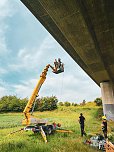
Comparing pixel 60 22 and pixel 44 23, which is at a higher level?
pixel 44 23

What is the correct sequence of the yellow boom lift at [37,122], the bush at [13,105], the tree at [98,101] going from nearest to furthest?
the yellow boom lift at [37,122]
the bush at [13,105]
the tree at [98,101]

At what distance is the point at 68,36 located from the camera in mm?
10281

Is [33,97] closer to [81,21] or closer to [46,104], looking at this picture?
[81,21]

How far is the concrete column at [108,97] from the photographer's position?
27.8 meters

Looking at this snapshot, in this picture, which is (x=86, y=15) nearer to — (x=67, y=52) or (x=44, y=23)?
(x=44, y=23)

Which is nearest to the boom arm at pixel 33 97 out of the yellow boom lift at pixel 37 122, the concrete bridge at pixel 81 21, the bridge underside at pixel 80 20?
the yellow boom lift at pixel 37 122

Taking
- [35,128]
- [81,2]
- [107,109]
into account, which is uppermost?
[81,2]

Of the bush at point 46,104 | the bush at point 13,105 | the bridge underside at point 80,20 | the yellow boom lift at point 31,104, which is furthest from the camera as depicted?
the bush at point 13,105

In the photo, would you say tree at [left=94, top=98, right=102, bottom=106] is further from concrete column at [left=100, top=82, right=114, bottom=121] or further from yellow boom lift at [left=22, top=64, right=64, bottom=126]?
yellow boom lift at [left=22, top=64, right=64, bottom=126]

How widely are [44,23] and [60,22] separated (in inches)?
81.2

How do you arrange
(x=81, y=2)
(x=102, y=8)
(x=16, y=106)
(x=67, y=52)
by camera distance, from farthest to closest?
(x=16, y=106)
(x=67, y=52)
(x=102, y=8)
(x=81, y=2)

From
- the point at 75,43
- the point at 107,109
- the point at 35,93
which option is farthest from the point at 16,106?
the point at 75,43

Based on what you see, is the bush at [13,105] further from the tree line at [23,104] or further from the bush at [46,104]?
the bush at [46,104]

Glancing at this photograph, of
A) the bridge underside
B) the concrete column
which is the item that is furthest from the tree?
the bridge underside
